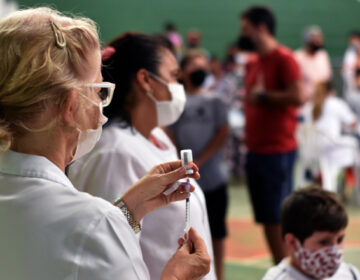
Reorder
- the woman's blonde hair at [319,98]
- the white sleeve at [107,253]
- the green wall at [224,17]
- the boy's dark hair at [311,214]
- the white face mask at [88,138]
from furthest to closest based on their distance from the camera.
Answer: the green wall at [224,17] → the woman's blonde hair at [319,98] → the boy's dark hair at [311,214] → the white face mask at [88,138] → the white sleeve at [107,253]

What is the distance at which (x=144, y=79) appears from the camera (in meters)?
2.14

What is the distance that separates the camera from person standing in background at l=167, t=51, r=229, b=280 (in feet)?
12.9

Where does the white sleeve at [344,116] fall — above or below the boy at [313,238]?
below

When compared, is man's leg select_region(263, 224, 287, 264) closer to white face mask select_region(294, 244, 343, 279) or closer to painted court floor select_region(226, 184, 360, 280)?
painted court floor select_region(226, 184, 360, 280)

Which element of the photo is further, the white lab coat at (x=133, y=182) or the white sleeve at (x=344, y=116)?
the white sleeve at (x=344, y=116)

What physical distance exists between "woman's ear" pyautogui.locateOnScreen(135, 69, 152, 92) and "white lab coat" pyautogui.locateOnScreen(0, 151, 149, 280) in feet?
3.35

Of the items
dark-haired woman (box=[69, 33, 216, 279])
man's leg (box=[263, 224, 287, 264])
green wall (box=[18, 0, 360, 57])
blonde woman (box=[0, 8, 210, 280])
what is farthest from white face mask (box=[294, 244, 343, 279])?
green wall (box=[18, 0, 360, 57])

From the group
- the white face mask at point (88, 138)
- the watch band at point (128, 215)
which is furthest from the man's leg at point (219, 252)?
the white face mask at point (88, 138)

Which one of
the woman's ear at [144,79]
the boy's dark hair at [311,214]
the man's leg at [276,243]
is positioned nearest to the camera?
the woman's ear at [144,79]

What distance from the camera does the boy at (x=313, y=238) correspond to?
218cm

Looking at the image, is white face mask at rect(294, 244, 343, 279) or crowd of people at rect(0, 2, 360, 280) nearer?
crowd of people at rect(0, 2, 360, 280)

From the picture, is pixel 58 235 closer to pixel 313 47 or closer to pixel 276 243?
pixel 276 243

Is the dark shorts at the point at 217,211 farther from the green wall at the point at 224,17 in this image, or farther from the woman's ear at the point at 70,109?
the green wall at the point at 224,17

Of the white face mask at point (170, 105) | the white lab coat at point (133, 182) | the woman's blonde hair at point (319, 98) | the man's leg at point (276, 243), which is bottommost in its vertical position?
the man's leg at point (276, 243)
